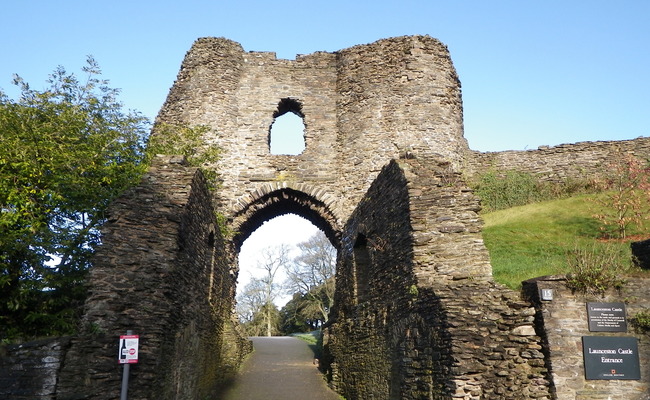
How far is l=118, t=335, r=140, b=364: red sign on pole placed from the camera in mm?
6863

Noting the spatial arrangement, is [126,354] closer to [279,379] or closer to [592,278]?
[592,278]

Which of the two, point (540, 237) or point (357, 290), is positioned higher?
point (540, 237)

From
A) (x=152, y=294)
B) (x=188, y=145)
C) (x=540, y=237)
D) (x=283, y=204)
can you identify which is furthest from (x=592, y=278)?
(x=283, y=204)

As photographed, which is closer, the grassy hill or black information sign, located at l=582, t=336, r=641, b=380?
black information sign, located at l=582, t=336, r=641, b=380

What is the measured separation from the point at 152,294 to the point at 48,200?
11.7 feet

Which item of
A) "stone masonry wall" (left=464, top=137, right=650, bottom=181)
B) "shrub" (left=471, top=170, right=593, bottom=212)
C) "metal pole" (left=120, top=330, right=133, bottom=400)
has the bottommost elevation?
"metal pole" (left=120, top=330, right=133, bottom=400)

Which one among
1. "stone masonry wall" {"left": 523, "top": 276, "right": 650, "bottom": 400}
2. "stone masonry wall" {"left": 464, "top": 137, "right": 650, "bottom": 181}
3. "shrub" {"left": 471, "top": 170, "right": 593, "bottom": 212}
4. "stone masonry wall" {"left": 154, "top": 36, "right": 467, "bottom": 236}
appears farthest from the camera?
"stone masonry wall" {"left": 464, "top": 137, "right": 650, "bottom": 181}

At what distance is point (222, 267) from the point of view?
47.8 ft

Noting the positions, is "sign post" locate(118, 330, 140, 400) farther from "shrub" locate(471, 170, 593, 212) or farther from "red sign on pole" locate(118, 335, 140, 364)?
"shrub" locate(471, 170, 593, 212)

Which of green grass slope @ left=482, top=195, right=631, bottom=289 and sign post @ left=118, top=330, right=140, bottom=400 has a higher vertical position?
green grass slope @ left=482, top=195, right=631, bottom=289

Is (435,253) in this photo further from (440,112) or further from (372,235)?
(440,112)

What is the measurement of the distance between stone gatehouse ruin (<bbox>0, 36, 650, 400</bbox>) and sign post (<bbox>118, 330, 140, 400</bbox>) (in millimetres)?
313

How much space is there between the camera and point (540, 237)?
16094 millimetres

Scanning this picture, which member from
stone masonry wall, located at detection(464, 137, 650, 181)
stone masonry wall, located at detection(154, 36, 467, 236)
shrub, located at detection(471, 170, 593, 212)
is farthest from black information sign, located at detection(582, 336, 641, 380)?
stone masonry wall, located at detection(464, 137, 650, 181)
